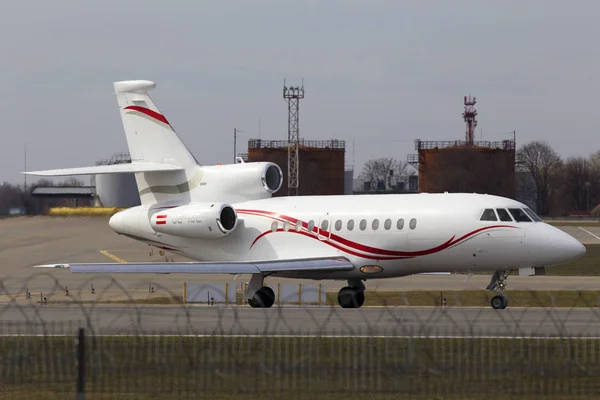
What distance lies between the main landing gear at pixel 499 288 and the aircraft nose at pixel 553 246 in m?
1.32

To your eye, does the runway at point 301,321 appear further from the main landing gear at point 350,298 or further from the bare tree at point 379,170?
the bare tree at point 379,170

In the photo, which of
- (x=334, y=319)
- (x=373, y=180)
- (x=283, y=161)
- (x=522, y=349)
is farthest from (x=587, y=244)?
(x=373, y=180)

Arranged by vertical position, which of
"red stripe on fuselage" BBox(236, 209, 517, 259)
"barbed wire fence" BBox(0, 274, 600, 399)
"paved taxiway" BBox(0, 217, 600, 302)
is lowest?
"paved taxiway" BBox(0, 217, 600, 302)

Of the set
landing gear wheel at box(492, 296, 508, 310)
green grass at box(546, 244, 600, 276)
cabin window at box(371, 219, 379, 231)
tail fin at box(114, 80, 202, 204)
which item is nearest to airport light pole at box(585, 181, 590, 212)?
green grass at box(546, 244, 600, 276)

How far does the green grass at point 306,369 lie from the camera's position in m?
16.2

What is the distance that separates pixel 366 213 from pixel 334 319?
6.47 m

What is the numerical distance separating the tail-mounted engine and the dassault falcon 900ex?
0.03 m

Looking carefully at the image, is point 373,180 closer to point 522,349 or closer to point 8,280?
point 8,280

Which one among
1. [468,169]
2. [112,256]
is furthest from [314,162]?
[112,256]

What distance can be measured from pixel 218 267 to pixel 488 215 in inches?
318

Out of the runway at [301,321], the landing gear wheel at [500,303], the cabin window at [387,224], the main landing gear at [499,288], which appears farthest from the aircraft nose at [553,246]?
the cabin window at [387,224]

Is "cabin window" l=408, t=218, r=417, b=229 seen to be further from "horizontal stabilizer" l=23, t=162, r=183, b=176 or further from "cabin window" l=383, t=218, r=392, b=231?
"horizontal stabilizer" l=23, t=162, r=183, b=176

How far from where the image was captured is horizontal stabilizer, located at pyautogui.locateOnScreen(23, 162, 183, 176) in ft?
115

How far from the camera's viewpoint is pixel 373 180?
172 meters
